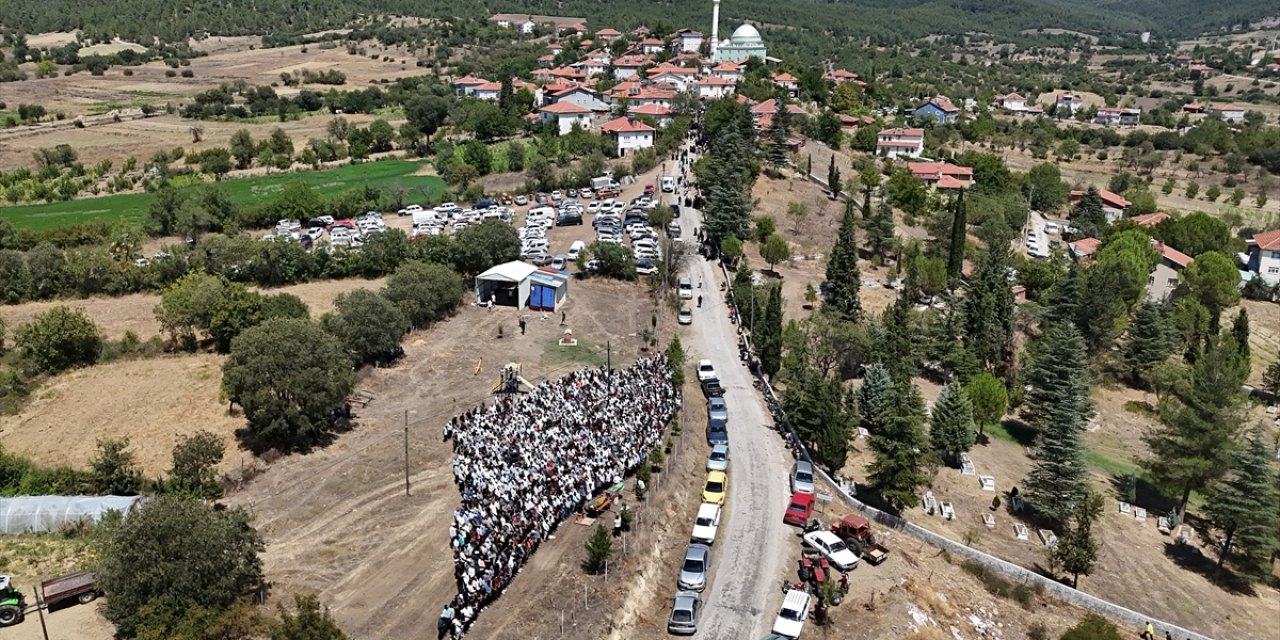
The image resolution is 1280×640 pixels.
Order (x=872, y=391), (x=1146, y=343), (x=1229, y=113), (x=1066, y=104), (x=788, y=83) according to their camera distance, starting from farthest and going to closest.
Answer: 1. (x=1066, y=104)
2. (x=1229, y=113)
3. (x=788, y=83)
4. (x=1146, y=343)
5. (x=872, y=391)

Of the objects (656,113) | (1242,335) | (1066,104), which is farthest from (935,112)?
(1242,335)

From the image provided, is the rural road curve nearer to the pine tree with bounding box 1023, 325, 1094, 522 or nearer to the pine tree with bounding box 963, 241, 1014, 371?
the pine tree with bounding box 1023, 325, 1094, 522

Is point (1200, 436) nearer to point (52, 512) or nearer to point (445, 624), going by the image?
point (445, 624)

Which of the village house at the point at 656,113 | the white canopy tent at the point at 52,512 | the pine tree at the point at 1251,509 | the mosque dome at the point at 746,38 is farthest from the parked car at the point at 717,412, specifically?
the mosque dome at the point at 746,38

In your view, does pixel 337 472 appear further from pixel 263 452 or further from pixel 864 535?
pixel 864 535

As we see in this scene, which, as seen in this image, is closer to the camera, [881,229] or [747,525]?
[747,525]

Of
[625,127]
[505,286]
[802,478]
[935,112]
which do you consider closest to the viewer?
[802,478]
